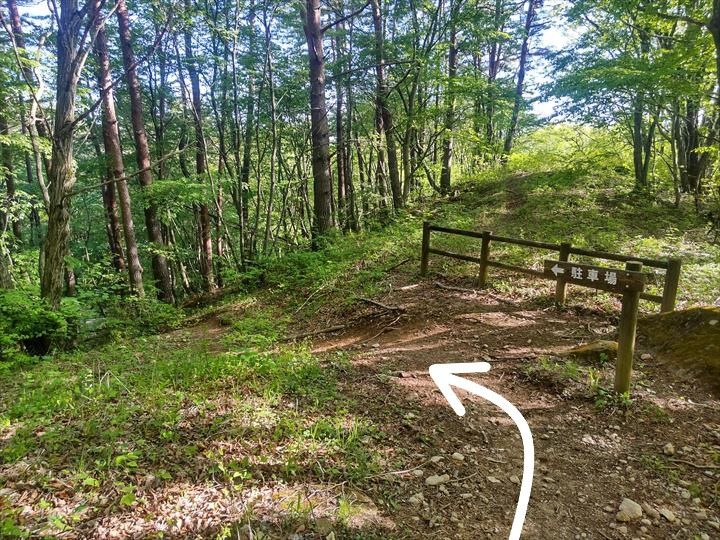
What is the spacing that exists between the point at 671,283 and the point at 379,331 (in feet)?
13.4

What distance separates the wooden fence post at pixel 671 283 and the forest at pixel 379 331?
0.04m

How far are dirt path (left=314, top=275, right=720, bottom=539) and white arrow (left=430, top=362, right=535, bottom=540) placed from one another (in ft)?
0.21

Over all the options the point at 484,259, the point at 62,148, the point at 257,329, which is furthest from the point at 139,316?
the point at 484,259

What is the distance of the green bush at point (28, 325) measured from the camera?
21.6ft

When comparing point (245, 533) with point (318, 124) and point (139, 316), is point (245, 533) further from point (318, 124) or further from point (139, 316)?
point (318, 124)

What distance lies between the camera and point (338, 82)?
13.7m

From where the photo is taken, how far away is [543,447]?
358 centimetres

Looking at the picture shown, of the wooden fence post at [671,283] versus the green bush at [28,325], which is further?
the green bush at [28,325]

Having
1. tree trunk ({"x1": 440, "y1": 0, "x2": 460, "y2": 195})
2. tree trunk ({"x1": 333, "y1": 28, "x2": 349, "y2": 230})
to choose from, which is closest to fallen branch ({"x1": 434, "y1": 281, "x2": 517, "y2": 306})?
tree trunk ({"x1": 333, "y1": 28, "x2": 349, "y2": 230})

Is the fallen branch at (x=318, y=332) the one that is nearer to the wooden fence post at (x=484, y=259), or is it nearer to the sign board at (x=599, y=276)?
the wooden fence post at (x=484, y=259)

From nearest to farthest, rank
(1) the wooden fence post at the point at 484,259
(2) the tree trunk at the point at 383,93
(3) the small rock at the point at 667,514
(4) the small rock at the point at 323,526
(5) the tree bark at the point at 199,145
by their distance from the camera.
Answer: (4) the small rock at the point at 323,526 → (3) the small rock at the point at 667,514 → (1) the wooden fence post at the point at 484,259 → (2) the tree trunk at the point at 383,93 → (5) the tree bark at the point at 199,145

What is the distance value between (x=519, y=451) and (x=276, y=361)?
2885mm

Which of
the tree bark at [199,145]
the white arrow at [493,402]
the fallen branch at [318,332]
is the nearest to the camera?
the white arrow at [493,402]

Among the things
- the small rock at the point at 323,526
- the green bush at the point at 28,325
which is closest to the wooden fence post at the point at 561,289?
the small rock at the point at 323,526
